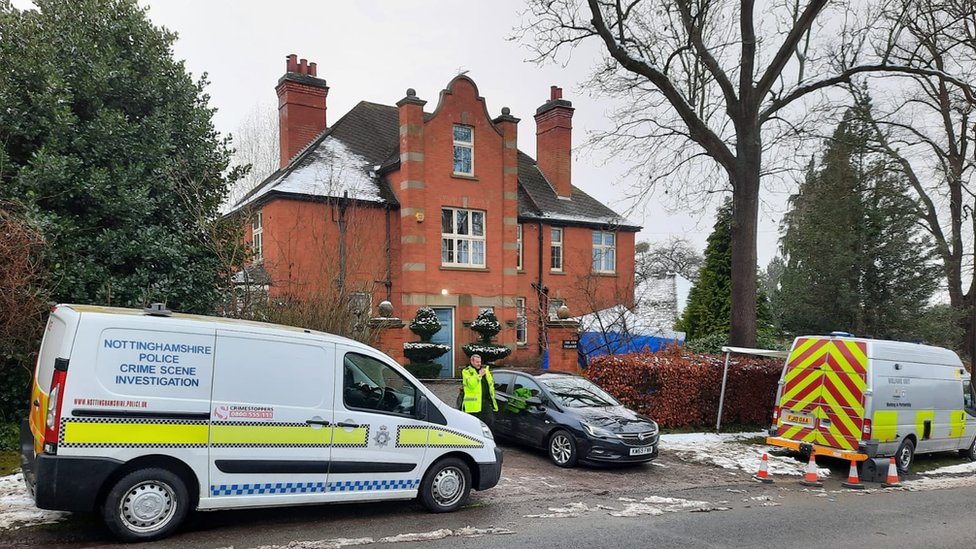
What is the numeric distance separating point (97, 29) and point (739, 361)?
1434 cm

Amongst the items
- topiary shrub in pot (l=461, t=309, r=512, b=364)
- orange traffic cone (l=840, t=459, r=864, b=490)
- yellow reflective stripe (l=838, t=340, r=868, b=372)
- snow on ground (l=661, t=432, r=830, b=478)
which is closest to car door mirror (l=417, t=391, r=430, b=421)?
snow on ground (l=661, t=432, r=830, b=478)

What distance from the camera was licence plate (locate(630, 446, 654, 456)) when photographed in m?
10.1

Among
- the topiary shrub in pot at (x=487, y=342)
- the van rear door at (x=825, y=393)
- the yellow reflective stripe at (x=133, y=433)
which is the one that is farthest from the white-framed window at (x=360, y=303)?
the van rear door at (x=825, y=393)

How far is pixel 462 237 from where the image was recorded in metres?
23.5

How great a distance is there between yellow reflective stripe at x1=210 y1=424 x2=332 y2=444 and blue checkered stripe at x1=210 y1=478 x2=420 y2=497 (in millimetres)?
414

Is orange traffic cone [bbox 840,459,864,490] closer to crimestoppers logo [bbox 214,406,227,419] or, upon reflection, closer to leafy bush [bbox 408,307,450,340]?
crimestoppers logo [bbox 214,406,227,419]

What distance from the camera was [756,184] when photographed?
53.7ft

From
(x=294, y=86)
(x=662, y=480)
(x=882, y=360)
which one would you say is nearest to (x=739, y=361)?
(x=882, y=360)

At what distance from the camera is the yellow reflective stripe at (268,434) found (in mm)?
6074

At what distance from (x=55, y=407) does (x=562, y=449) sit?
706cm

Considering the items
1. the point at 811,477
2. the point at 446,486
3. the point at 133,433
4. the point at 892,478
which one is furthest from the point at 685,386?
the point at 133,433

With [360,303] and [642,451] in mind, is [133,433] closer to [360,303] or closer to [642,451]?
[642,451]

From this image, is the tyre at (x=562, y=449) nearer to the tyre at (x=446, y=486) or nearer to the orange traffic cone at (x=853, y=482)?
the tyre at (x=446, y=486)

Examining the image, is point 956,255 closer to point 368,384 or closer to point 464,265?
point 464,265
